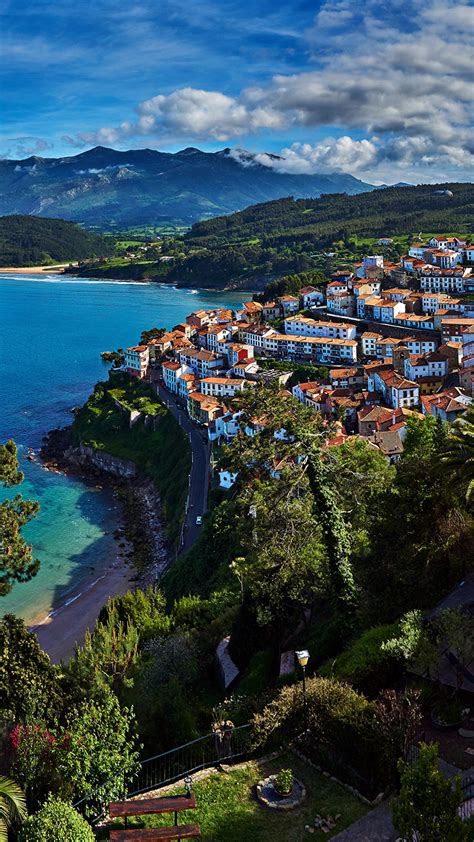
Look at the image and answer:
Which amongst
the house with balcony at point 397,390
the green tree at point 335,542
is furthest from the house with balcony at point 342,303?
the green tree at point 335,542

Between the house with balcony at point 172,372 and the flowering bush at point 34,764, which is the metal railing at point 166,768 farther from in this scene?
→ the house with balcony at point 172,372

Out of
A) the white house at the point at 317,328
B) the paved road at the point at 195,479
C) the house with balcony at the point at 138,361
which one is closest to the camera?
the paved road at the point at 195,479

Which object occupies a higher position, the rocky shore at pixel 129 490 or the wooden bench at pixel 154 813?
the wooden bench at pixel 154 813

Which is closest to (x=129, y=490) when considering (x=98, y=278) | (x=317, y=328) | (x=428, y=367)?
(x=428, y=367)

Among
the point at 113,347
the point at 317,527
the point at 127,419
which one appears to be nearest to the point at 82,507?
the point at 127,419

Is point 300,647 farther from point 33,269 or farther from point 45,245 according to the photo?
point 45,245

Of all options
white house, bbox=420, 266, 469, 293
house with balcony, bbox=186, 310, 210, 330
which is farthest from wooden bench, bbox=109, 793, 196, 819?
white house, bbox=420, 266, 469, 293
